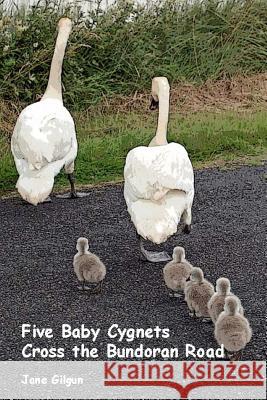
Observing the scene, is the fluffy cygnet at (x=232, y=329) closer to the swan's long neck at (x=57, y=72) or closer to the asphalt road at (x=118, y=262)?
the asphalt road at (x=118, y=262)

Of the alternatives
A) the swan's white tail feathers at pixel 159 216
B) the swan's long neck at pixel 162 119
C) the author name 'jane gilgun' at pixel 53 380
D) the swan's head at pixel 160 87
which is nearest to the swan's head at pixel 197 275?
the swan's white tail feathers at pixel 159 216

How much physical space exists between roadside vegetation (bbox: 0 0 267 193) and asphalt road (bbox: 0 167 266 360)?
115 cm

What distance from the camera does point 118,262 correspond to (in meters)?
7.75

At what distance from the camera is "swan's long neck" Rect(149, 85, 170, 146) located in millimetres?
7895

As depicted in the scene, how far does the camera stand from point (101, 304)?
676 centimetres

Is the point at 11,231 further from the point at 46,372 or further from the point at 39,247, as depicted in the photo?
the point at 46,372

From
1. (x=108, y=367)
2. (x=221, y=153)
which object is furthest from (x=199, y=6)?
(x=108, y=367)

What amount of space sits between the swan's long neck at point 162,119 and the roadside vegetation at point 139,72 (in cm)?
223

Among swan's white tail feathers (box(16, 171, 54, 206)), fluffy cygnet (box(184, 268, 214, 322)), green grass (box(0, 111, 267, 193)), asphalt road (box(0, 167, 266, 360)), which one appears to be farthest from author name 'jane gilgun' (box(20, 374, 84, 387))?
green grass (box(0, 111, 267, 193))

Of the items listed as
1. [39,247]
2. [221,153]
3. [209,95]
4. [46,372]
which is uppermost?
[209,95]

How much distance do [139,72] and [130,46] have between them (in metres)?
0.40

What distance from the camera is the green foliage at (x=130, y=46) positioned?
1254 centimetres

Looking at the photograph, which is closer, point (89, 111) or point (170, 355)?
point (170, 355)

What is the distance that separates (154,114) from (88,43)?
1.38 meters
